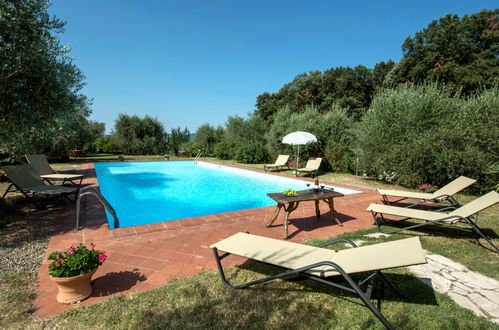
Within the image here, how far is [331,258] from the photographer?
8.25 feet

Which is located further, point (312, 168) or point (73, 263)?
point (312, 168)

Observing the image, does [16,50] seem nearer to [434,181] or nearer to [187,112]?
[434,181]

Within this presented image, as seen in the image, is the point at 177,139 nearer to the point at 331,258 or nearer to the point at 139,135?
the point at 139,135

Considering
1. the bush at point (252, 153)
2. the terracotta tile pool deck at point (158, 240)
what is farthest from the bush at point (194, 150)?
the terracotta tile pool deck at point (158, 240)

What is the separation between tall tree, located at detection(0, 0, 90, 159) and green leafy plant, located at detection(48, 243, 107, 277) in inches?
152

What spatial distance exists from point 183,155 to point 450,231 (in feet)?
75.5

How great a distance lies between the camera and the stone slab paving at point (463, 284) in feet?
7.75

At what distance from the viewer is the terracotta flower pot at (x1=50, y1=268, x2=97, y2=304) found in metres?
2.29

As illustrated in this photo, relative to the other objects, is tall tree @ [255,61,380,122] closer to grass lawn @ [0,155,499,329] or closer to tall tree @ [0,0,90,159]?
tall tree @ [0,0,90,159]

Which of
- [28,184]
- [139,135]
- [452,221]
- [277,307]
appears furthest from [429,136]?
[139,135]

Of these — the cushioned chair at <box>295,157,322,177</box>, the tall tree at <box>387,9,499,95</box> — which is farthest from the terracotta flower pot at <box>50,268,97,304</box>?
the tall tree at <box>387,9,499,95</box>

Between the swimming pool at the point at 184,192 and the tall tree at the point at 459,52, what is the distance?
1808 cm

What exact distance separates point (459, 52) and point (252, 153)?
73.4ft

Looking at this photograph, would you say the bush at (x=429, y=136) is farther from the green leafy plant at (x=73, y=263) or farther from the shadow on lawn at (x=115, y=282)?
the green leafy plant at (x=73, y=263)
